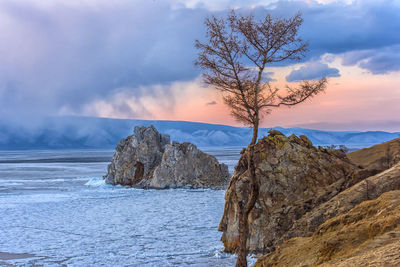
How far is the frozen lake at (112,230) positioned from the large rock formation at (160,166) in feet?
24.9

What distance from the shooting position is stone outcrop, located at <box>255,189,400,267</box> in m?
6.52

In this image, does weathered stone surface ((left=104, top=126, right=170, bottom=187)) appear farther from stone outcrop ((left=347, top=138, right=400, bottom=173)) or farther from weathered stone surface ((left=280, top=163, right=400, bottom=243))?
weathered stone surface ((left=280, top=163, right=400, bottom=243))

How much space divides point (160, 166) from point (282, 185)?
34.2m

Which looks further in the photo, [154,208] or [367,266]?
[154,208]

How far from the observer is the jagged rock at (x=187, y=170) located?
48031mm

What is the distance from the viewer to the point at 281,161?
57.3ft

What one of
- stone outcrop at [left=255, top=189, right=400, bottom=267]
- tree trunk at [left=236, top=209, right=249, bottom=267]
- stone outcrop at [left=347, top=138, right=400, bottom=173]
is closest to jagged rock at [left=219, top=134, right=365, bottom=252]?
Result: tree trunk at [left=236, top=209, right=249, bottom=267]

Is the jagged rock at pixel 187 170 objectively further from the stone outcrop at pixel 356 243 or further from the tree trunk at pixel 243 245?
the stone outcrop at pixel 356 243

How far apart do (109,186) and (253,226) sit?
124ft

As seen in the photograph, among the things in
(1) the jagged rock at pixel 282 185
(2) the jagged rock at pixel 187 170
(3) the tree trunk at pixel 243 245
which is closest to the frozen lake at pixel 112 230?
(1) the jagged rock at pixel 282 185

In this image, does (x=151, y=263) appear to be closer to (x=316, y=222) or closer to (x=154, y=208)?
(x=316, y=222)

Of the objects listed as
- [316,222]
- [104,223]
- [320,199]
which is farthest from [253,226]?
[104,223]

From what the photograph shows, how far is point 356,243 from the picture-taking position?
7.99 meters

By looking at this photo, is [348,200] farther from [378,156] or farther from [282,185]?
[378,156]
